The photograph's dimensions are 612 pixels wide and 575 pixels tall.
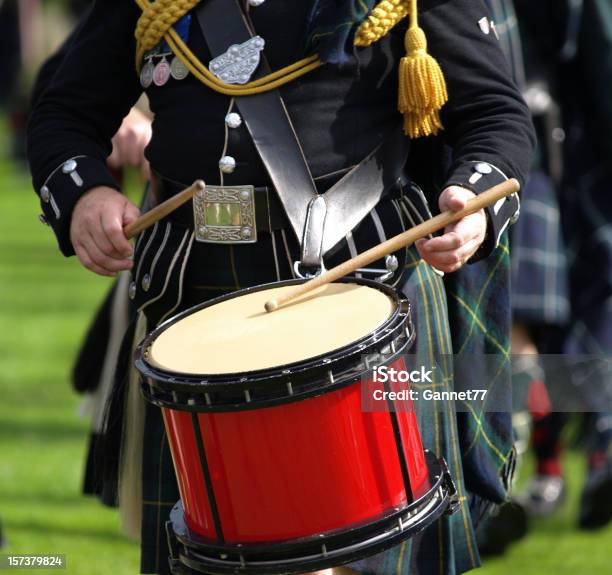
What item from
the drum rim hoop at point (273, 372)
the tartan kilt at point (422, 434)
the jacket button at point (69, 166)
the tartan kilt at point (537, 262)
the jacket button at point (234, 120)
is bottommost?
the tartan kilt at point (537, 262)

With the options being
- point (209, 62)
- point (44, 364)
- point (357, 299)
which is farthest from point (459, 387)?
point (44, 364)

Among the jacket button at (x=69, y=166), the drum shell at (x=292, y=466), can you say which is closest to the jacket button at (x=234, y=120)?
the jacket button at (x=69, y=166)

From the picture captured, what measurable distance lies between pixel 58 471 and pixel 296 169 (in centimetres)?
314

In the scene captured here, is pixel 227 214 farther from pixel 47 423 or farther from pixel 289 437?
pixel 47 423

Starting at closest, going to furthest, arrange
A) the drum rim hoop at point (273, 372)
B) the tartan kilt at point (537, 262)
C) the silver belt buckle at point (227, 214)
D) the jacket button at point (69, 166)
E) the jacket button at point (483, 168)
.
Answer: the drum rim hoop at point (273, 372) → the jacket button at point (483, 168) → the silver belt buckle at point (227, 214) → the jacket button at point (69, 166) → the tartan kilt at point (537, 262)

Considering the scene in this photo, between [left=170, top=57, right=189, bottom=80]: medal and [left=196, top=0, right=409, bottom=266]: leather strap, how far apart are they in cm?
6

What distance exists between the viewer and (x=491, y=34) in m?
2.84

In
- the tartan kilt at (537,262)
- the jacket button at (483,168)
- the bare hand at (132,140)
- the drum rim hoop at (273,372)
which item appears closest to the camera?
the drum rim hoop at (273,372)

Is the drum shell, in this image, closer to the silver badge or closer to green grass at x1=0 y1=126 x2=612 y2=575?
the silver badge

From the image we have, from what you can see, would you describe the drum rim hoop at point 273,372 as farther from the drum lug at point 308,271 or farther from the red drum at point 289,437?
the drum lug at point 308,271

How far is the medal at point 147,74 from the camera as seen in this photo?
9.37 feet

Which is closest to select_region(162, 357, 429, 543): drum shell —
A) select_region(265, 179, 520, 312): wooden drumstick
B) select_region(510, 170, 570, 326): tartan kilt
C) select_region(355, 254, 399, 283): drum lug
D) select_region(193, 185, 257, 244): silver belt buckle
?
select_region(265, 179, 520, 312): wooden drumstick

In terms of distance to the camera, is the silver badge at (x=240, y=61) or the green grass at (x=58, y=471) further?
the green grass at (x=58, y=471)

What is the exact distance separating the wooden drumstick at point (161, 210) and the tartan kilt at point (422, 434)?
0.56 feet
